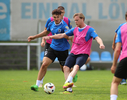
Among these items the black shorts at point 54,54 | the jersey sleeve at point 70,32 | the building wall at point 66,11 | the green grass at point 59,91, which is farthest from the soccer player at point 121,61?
the building wall at point 66,11

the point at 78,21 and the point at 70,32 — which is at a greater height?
the point at 78,21

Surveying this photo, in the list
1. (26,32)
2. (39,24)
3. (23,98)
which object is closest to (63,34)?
(23,98)

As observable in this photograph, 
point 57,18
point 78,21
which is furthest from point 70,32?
point 57,18

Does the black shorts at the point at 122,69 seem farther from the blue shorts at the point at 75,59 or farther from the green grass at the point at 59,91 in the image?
the blue shorts at the point at 75,59

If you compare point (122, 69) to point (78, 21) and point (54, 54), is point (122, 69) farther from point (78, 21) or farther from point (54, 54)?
point (54, 54)

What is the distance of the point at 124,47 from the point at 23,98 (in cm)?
239

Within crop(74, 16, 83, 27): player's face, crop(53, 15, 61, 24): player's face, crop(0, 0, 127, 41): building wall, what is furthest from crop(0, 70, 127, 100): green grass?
crop(0, 0, 127, 41): building wall

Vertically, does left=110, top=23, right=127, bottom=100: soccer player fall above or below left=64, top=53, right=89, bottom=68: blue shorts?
above

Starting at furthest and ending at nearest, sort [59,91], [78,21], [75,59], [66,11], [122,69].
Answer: [66,11] < [59,91] < [75,59] < [78,21] < [122,69]

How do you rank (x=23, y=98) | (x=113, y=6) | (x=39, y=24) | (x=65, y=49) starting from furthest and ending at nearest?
(x=113, y=6) → (x=39, y=24) → (x=65, y=49) → (x=23, y=98)

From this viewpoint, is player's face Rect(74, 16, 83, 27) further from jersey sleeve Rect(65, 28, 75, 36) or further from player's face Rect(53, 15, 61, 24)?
player's face Rect(53, 15, 61, 24)

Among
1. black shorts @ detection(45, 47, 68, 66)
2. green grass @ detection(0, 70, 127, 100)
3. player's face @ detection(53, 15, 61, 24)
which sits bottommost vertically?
green grass @ detection(0, 70, 127, 100)

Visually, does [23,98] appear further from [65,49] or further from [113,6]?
[113,6]

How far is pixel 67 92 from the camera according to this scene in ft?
19.4
